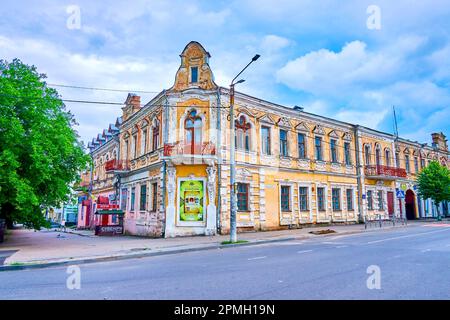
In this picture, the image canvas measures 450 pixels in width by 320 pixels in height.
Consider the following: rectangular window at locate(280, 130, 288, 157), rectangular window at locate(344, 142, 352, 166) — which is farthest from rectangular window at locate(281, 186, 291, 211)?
rectangular window at locate(344, 142, 352, 166)

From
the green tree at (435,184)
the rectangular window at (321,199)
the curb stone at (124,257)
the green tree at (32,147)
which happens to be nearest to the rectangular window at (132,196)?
the green tree at (32,147)

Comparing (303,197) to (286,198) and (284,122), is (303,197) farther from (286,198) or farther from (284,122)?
(284,122)

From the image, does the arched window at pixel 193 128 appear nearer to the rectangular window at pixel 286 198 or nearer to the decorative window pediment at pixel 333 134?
the rectangular window at pixel 286 198

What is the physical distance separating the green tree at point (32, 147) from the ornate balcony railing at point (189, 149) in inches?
188

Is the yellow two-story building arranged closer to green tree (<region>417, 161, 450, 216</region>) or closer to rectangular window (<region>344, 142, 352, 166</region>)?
rectangular window (<region>344, 142, 352, 166</region>)

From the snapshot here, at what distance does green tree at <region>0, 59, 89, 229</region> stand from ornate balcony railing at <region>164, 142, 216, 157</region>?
188 inches

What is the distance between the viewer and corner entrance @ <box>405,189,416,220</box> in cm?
3653

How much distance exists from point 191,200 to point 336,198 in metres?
14.0

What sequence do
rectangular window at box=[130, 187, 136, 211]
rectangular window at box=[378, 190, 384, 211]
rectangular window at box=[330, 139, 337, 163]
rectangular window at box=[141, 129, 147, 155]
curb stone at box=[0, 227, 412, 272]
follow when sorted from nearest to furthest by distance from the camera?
1. curb stone at box=[0, 227, 412, 272]
2. rectangular window at box=[141, 129, 147, 155]
3. rectangular window at box=[130, 187, 136, 211]
4. rectangular window at box=[330, 139, 337, 163]
5. rectangular window at box=[378, 190, 384, 211]

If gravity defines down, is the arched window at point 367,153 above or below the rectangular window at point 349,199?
above

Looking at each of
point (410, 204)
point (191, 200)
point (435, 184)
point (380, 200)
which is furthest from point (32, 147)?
point (410, 204)

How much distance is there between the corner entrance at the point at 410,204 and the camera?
3653 cm

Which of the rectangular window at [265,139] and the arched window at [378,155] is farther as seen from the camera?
the arched window at [378,155]
